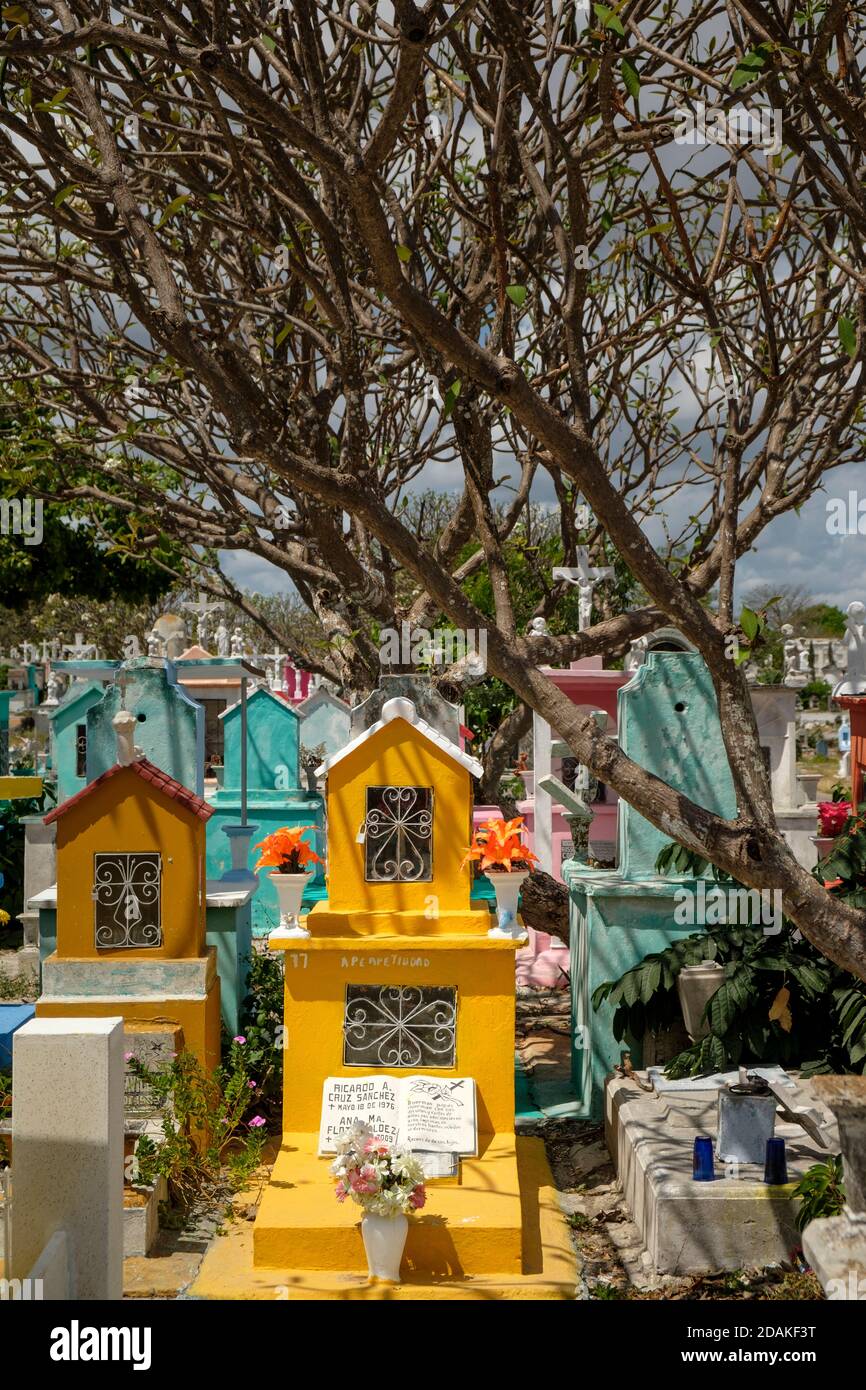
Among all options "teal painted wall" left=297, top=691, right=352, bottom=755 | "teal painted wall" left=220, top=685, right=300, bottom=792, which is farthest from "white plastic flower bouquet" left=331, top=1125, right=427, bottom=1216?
"teal painted wall" left=297, top=691, right=352, bottom=755

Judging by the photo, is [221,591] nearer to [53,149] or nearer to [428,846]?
[428,846]

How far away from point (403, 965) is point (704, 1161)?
263cm

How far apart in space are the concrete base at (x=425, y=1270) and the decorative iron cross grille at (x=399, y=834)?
7.36 ft

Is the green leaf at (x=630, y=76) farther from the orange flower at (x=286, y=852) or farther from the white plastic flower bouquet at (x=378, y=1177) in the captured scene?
the orange flower at (x=286, y=852)

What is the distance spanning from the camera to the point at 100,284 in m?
8.34

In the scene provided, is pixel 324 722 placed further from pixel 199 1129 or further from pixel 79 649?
pixel 199 1129

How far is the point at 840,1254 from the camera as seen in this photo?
3.21 metres

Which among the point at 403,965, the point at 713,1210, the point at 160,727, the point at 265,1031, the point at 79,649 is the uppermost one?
the point at 79,649

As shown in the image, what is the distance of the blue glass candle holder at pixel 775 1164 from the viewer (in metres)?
7.75

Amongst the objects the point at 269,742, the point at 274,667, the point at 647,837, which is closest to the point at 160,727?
the point at 647,837

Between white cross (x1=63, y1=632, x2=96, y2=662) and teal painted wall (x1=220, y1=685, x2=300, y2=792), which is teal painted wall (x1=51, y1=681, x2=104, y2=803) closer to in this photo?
teal painted wall (x1=220, y1=685, x2=300, y2=792)

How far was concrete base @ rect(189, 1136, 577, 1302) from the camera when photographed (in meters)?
7.61

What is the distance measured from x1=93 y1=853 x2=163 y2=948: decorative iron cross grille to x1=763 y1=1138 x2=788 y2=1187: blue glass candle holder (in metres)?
4.94

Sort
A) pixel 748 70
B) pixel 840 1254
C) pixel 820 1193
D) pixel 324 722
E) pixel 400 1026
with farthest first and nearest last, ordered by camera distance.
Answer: pixel 324 722 < pixel 400 1026 < pixel 820 1193 < pixel 748 70 < pixel 840 1254
